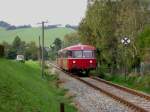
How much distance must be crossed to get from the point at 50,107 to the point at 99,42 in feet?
130

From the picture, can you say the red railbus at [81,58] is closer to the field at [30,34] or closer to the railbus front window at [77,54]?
the railbus front window at [77,54]

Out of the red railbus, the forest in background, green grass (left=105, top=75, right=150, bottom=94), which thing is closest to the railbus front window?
the red railbus

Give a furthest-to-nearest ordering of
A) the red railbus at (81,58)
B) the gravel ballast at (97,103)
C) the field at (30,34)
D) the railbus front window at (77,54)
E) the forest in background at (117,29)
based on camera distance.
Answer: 1. the field at (30,34)
2. the railbus front window at (77,54)
3. the red railbus at (81,58)
4. the forest in background at (117,29)
5. the gravel ballast at (97,103)

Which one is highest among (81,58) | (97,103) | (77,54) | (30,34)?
(30,34)

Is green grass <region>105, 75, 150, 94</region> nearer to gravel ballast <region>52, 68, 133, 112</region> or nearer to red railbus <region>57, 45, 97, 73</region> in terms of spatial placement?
gravel ballast <region>52, 68, 133, 112</region>

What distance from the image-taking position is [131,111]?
23.2 metres

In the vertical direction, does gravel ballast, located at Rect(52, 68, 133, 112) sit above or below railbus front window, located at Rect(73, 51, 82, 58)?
below

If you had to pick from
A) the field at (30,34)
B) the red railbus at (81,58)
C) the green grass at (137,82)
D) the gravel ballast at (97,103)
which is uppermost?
the field at (30,34)

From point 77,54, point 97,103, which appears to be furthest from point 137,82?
point 77,54

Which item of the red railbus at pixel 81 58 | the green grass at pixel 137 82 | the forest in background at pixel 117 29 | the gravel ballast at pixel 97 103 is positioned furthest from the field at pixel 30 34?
the gravel ballast at pixel 97 103

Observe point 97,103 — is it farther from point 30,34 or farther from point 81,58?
point 30,34

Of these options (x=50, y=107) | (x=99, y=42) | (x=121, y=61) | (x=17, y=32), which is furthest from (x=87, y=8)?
(x=17, y=32)

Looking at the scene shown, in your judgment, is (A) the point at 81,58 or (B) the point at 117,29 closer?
(B) the point at 117,29

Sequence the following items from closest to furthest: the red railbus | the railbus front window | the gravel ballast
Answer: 1. the gravel ballast
2. the red railbus
3. the railbus front window
